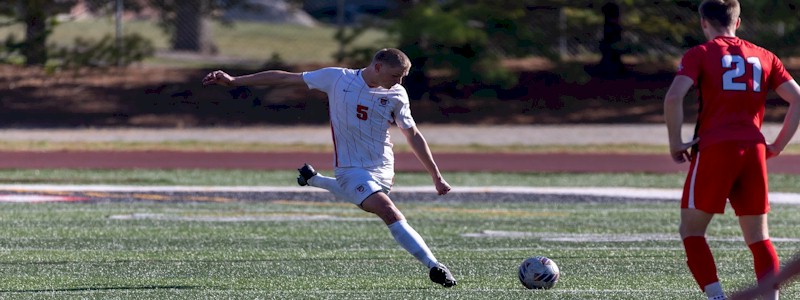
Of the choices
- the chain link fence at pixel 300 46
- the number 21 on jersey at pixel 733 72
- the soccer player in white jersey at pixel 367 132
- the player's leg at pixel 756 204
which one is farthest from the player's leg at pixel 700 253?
the chain link fence at pixel 300 46

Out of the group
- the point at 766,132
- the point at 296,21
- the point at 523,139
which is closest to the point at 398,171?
the point at 523,139

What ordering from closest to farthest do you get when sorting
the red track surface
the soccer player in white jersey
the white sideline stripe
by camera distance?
the soccer player in white jersey, the white sideline stripe, the red track surface

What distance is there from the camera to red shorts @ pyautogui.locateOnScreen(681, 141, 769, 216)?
676cm

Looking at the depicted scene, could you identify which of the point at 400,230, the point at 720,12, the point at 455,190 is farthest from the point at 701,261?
the point at 455,190

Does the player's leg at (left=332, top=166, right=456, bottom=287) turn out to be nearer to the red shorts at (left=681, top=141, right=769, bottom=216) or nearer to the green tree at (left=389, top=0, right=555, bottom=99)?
the red shorts at (left=681, top=141, right=769, bottom=216)

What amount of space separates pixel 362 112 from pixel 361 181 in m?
0.43

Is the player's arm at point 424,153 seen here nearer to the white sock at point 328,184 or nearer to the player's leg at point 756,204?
the white sock at point 328,184

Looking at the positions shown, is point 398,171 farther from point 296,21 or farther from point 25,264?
point 296,21

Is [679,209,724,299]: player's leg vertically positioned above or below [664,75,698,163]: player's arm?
below

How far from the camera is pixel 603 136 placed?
959 inches

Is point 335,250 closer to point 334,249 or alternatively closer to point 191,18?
point 334,249

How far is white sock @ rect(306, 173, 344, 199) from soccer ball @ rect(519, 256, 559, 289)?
1305mm

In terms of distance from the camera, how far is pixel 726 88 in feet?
22.3

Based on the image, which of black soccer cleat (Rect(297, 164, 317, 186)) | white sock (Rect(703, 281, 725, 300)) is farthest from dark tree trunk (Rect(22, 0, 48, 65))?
white sock (Rect(703, 281, 725, 300))
